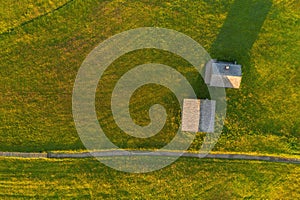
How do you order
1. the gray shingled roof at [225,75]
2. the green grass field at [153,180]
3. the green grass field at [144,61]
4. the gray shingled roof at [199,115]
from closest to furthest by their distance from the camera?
the gray shingled roof at [225,75] < the gray shingled roof at [199,115] < the green grass field at [144,61] < the green grass field at [153,180]

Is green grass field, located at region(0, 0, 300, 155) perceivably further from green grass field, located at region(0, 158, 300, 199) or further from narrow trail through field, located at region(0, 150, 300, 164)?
green grass field, located at region(0, 158, 300, 199)

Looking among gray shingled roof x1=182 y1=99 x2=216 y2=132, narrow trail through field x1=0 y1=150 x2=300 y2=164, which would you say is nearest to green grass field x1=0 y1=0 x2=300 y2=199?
narrow trail through field x1=0 y1=150 x2=300 y2=164

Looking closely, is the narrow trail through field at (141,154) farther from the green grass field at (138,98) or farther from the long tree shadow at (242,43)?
the long tree shadow at (242,43)

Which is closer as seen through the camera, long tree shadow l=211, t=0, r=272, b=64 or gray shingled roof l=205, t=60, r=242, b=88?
gray shingled roof l=205, t=60, r=242, b=88

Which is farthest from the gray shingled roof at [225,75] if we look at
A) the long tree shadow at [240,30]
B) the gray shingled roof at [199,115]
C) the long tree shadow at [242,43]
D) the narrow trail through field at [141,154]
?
the narrow trail through field at [141,154]

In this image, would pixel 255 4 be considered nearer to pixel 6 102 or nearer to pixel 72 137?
pixel 72 137

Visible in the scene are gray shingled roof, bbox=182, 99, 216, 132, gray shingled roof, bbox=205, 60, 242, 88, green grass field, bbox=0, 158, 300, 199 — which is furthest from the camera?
green grass field, bbox=0, 158, 300, 199

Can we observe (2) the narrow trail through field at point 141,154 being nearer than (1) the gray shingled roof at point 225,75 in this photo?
No
